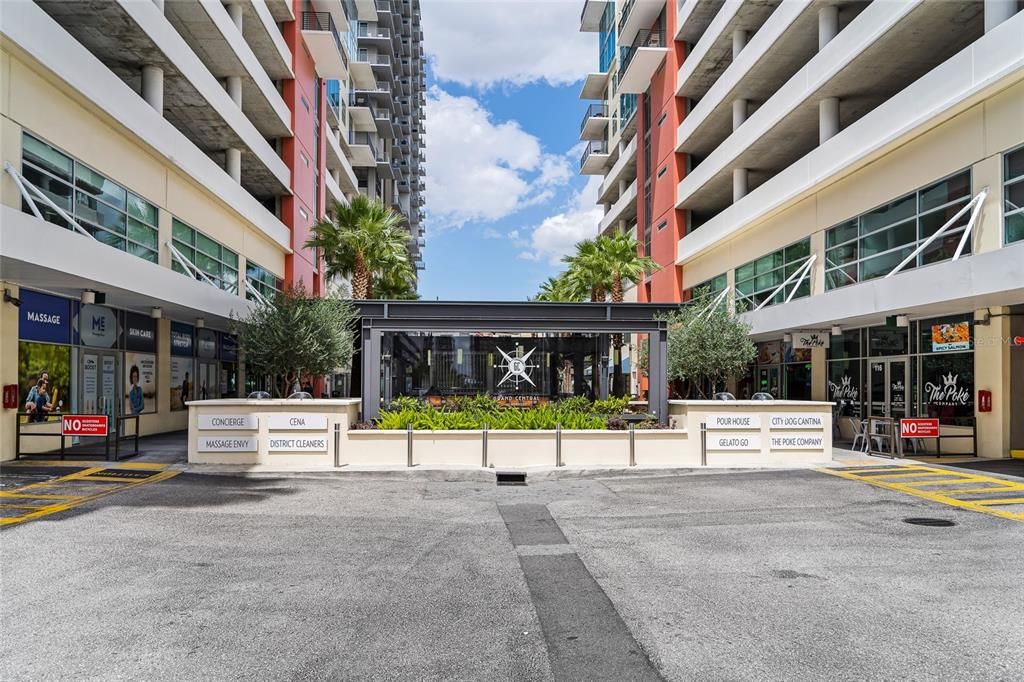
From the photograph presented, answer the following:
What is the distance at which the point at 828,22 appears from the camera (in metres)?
24.0

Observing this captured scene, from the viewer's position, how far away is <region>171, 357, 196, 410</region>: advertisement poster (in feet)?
81.5

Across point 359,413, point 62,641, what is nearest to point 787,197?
point 359,413

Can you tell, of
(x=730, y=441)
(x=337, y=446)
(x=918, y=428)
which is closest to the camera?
(x=337, y=446)

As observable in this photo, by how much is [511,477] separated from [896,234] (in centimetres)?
1404

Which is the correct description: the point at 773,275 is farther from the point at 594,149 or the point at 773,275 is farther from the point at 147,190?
the point at 594,149

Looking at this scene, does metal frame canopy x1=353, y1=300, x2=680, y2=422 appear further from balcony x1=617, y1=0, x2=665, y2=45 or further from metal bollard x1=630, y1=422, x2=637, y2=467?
balcony x1=617, y1=0, x2=665, y2=45

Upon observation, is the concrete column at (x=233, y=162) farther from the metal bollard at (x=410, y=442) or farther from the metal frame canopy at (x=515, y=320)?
the metal bollard at (x=410, y=442)

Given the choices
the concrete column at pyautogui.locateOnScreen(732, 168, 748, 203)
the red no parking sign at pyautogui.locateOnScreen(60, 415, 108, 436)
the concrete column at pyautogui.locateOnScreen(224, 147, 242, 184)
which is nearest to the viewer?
the red no parking sign at pyautogui.locateOnScreen(60, 415, 108, 436)

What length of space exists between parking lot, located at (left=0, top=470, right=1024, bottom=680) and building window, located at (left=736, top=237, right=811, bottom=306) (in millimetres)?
16304

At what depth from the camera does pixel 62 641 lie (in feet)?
17.4

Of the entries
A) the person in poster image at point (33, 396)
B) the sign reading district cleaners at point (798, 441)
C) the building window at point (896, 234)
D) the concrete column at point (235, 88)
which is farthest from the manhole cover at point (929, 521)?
the concrete column at point (235, 88)

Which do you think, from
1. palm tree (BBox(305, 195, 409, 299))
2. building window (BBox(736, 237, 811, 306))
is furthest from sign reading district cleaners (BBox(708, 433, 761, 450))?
palm tree (BBox(305, 195, 409, 299))

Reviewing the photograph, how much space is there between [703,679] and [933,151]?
739 inches

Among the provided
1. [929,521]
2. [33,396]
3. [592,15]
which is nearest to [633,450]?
[929,521]
